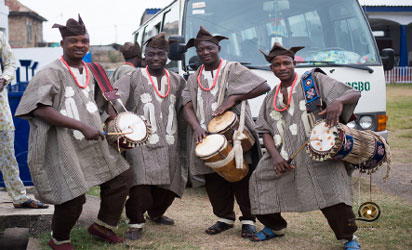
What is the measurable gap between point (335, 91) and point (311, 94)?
7.4 inches

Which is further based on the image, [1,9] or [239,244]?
[1,9]

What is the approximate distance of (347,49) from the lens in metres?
7.13

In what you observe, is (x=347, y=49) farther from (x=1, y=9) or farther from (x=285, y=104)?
(x=1, y=9)

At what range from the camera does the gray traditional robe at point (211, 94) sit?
5.19m

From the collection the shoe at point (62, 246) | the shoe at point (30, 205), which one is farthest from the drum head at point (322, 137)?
the shoe at point (30, 205)

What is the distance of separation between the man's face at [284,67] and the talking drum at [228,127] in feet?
1.79

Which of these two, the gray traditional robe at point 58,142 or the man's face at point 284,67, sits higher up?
the man's face at point 284,67

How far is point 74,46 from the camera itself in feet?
15.1

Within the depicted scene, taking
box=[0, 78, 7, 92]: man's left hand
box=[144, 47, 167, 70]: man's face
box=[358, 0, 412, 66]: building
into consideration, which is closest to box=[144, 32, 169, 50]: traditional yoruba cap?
box=[144, 47, 167, 70]: man's face

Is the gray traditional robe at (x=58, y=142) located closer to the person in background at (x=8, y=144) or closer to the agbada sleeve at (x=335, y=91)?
the person in background at (x=8, y=144)

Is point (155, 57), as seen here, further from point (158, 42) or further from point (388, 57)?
point (388, 57)

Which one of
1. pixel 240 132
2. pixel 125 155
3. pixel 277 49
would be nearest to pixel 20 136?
pixel 125 155

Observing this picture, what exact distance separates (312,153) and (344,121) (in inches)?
17.7

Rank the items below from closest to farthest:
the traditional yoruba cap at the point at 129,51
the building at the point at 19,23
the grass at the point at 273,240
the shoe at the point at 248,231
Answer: the grass at the point at 273,240
the shoe at the point at 248,231
the traditional yoruba cap at the point at 129,51
the building at the point at 19,23
